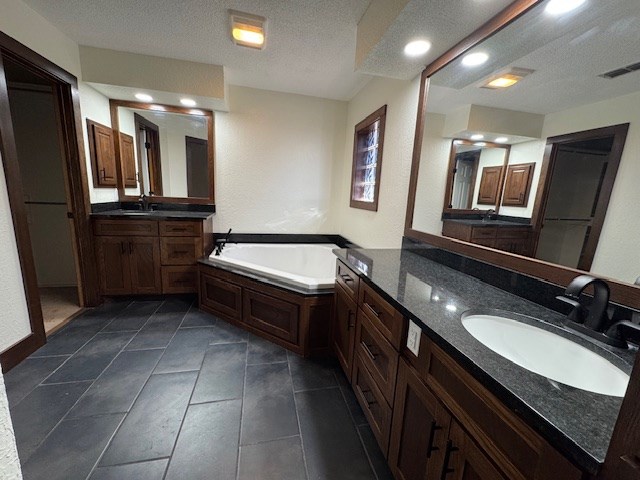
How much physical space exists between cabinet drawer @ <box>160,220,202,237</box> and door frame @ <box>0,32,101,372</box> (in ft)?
2.06

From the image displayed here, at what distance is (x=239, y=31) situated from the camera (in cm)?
187

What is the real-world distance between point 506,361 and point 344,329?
1.08 metres

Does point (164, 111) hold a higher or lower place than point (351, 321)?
higher

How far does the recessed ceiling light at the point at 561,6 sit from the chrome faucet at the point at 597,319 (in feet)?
3.17

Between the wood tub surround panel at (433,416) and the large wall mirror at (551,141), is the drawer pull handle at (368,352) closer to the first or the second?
the wood tub surround panel at (433,416)

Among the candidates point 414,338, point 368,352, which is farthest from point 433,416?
point 368,352

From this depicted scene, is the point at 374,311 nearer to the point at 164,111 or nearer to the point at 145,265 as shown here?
the point at 145,265

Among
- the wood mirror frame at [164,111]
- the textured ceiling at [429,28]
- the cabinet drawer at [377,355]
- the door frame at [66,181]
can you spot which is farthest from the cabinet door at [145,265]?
the textured ceiling at [429,28]

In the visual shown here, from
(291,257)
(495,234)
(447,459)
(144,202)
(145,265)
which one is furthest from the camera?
(291,257)

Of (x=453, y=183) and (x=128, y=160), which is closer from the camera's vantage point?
(x=453, y=183)

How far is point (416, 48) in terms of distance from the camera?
4.85ft

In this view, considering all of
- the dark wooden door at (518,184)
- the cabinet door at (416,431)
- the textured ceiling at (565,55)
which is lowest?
the cabinet door at (416,431)

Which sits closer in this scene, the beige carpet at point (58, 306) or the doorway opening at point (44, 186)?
the beige carpet at point (58, 306)

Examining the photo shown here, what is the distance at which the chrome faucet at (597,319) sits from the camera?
2.43 feet
